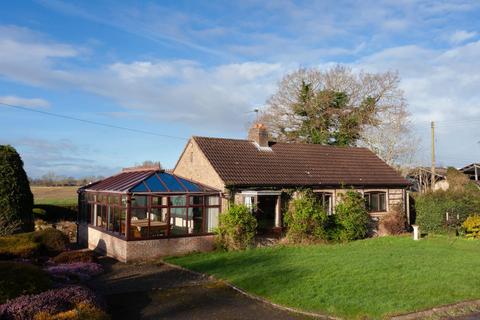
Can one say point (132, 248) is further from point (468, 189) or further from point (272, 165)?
point (468, 189)

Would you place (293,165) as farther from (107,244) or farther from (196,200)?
(107,244)

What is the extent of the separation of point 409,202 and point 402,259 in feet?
43.4

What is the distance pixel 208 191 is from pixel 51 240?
21.9ft

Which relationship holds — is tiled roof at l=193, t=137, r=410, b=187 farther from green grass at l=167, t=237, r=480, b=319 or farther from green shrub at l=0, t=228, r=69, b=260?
green shrub at l=0, t=228, r=69, b=260

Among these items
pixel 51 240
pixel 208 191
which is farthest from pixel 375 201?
pixel 51 240

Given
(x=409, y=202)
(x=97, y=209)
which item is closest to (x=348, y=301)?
(x=97, y=209)

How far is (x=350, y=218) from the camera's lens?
20641mm

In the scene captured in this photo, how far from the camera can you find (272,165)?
70.9 ft

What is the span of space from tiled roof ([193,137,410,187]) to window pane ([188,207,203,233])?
1744mm

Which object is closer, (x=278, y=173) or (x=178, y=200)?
(x=178, y=200)

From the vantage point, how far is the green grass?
9773mm

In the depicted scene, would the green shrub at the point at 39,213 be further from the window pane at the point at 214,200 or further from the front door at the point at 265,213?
the front door at the point at 265,213

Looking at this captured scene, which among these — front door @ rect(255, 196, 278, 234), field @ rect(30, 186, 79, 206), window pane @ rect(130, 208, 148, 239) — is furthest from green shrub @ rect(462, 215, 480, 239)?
field @ rect(30, 186, 79, 206)

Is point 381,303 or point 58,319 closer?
point 58,319
